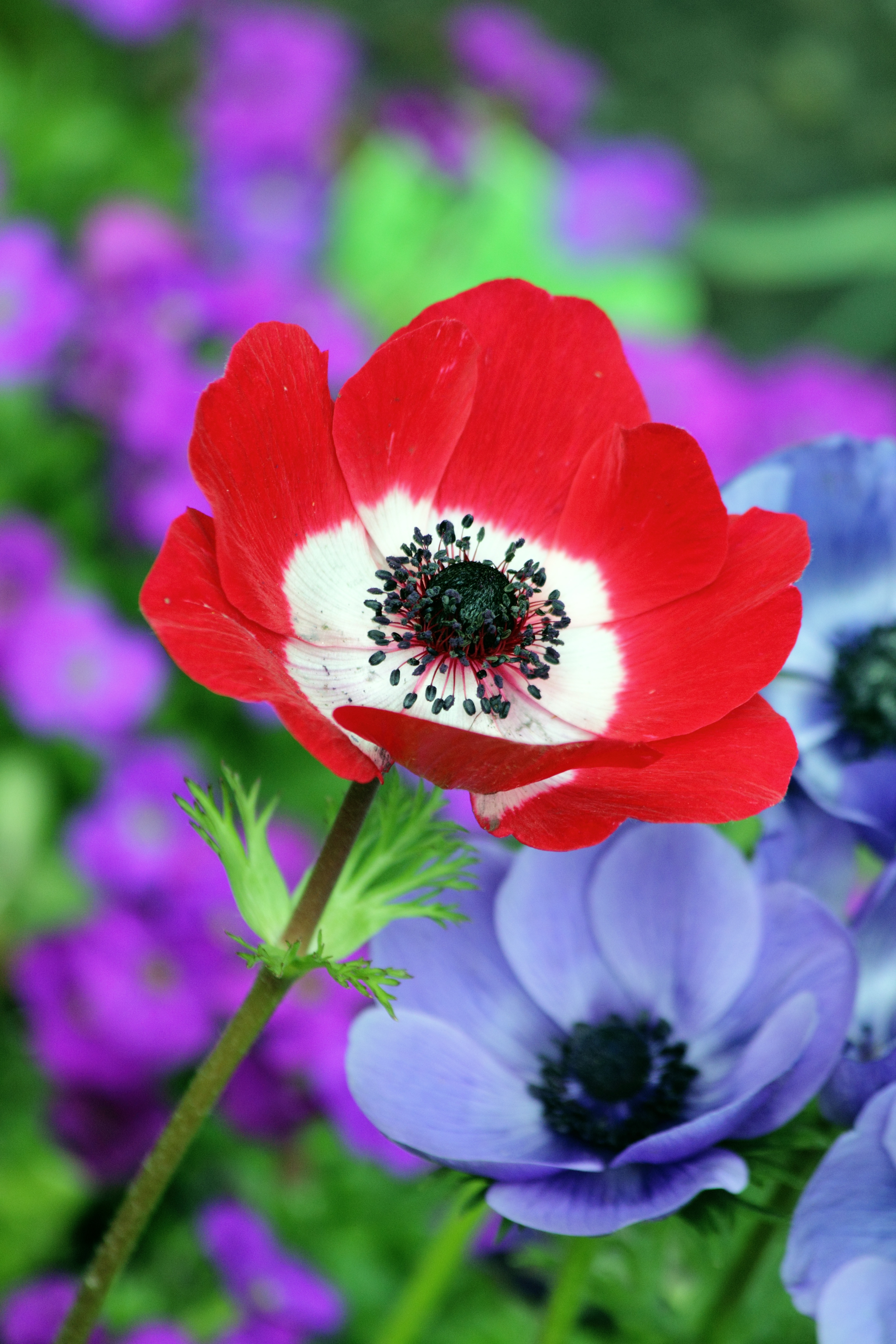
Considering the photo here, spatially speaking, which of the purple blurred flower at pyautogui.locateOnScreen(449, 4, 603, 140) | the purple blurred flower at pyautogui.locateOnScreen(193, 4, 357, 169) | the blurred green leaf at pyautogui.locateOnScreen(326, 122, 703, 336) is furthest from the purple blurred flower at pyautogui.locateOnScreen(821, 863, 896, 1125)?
the purple blurred flower at pyautogui.locateOnScreen(449, 4, 603, 140)

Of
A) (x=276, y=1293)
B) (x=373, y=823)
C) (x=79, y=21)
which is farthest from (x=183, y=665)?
(x=79, y=21)

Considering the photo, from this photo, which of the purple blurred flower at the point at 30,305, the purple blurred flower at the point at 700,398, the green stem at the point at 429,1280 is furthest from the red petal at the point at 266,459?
the purple blurred flower at the point at 700,398

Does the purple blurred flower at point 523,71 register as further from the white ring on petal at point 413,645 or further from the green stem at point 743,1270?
the green stem at point 743,1270

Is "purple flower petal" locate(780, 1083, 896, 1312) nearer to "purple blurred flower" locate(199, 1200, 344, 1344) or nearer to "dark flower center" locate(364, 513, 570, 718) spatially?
"dark flower center" locate(364, 513, 570, 718)

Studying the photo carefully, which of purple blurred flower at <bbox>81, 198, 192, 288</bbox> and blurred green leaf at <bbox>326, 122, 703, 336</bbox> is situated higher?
blurred green leaf at <bbox>326, 122, 703, 336</bbox>

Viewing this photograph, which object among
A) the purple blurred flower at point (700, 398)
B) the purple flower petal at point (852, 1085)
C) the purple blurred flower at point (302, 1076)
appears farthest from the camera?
the purple blurred flower at point (700, 398)

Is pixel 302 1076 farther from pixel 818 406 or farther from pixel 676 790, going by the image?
pixel 818 406
